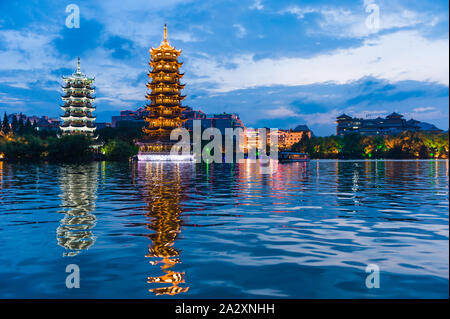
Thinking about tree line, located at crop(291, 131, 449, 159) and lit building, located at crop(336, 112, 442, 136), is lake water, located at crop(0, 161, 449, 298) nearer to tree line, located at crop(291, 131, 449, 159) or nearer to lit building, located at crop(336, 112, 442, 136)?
tree line, located at crop(291, 131, 449, 159)

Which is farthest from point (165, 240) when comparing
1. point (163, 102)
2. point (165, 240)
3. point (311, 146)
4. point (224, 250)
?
point (311, 146)

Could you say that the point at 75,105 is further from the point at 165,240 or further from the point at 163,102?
the point at 165,240

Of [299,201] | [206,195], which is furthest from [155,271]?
[206,195]

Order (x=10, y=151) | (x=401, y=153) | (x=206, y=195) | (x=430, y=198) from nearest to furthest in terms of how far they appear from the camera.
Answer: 1. (x=430, y=198)
2. (x=206, y=195)
3. (x=10, y=151)
4. (x=401, y=153)

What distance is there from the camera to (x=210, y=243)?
8016mm

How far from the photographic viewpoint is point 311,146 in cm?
11581

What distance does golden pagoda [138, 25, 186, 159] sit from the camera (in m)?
81.7

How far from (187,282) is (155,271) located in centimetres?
68

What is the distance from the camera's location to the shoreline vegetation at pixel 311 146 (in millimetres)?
63844

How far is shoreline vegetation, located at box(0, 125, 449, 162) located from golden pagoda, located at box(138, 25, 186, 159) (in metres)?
4.79

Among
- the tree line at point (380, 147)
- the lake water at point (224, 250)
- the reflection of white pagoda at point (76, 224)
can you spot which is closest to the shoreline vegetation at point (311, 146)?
the tree line at point (380, 147)

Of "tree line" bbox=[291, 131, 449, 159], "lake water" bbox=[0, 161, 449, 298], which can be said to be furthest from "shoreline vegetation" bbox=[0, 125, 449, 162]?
"lake water" bbox=[0, 161, 449, 298]
